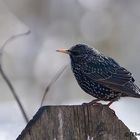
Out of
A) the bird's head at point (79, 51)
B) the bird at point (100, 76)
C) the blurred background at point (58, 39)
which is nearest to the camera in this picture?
the bird at point (100, 76)

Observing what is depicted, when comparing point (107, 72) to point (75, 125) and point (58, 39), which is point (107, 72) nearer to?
point (75, 125)

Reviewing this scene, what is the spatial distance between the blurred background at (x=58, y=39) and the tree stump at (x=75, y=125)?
4.14 m

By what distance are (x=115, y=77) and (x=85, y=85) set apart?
0.79 feet

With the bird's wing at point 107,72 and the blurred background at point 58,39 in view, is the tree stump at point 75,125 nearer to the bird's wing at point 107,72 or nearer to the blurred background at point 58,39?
the bird's wing at point 107,72

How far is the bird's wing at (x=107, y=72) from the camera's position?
5293mm

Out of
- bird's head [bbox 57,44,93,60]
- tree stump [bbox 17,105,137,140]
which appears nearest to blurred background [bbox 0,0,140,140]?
bird's head [bbox 57,44,93,60]

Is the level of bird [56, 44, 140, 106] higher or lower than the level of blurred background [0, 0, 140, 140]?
lower

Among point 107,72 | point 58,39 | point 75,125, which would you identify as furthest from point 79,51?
point 58,39

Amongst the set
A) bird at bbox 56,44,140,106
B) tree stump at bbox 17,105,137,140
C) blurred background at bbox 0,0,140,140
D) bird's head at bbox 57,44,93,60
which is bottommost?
tree stump at bbox 17,105,137,140

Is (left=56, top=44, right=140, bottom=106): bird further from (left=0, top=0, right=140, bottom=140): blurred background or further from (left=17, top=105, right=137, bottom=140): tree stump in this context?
(left=0, top=0, right=140, bottom=140): blurred background

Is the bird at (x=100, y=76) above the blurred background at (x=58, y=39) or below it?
below

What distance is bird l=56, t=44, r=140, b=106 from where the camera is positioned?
17.1 feet

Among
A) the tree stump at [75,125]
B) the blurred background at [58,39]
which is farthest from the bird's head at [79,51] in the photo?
the blurred background at [58,39]

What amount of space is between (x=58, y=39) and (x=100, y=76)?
5.14 meters
